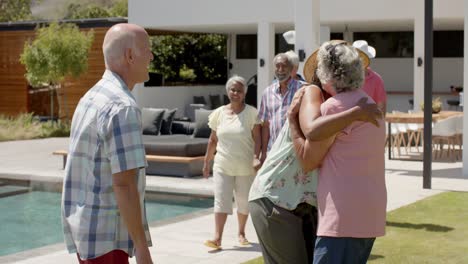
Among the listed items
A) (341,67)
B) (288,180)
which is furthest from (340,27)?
(341,67)

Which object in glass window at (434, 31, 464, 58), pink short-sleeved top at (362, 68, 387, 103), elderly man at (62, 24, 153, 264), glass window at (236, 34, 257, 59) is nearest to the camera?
elderly man at (62, 24, 153, 264)

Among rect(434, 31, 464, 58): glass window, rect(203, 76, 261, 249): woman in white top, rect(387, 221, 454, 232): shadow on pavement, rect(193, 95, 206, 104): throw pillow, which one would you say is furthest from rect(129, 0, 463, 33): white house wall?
rect(203, 76, 261, 249): woman in white top

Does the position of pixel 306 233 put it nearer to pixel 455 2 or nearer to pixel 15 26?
pixel 455 2

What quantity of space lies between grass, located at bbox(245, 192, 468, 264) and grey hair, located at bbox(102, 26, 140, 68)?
3.76m

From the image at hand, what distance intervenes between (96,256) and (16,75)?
80.4 ft

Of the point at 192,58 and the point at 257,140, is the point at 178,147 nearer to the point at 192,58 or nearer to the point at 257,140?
the point at 257,140

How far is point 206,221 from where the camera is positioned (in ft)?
29.1

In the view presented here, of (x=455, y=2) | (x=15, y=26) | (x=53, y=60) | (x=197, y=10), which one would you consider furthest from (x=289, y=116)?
(x=15, y=26)

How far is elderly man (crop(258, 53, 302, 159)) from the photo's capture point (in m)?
6.60

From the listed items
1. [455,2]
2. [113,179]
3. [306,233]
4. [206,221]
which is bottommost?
[206,221]

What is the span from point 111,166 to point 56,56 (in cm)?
1937

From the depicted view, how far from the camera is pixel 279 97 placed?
671 cm

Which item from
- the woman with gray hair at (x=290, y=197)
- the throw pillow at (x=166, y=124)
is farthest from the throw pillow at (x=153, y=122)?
the woman with gray hair at (x=290, y=197)

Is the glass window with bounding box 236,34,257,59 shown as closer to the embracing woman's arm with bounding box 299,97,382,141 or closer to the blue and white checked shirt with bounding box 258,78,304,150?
the blue and white checked shirt with bounding box 258,78,304,150
